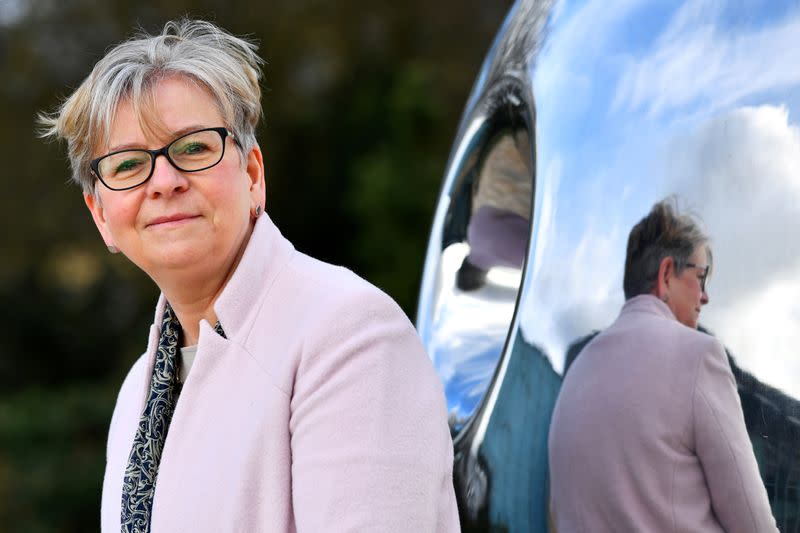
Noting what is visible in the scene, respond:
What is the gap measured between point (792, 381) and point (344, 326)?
566 mm

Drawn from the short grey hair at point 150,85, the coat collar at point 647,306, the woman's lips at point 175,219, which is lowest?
the coat collar at point 647,306

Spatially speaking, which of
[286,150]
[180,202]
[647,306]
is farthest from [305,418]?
[286,150]

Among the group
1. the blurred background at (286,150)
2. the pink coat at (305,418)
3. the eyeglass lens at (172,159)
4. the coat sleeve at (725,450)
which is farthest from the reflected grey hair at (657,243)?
the blurred background at (286,150)

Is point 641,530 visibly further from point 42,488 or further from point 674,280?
point 42,488

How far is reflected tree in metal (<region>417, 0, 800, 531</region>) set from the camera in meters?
1.50

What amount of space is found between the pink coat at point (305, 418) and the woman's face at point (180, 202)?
5 cm

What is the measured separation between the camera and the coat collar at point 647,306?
5.22 feet

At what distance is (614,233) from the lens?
5.47 ft

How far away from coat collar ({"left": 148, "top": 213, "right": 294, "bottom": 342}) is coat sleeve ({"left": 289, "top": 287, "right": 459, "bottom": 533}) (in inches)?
6.5

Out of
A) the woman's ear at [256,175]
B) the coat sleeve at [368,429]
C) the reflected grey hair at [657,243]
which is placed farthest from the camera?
the woman's ear at [256,175]

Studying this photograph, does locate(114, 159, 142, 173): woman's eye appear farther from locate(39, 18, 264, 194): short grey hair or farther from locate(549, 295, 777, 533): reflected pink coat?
locate(549, 295, 777, 533): reflected pink coat

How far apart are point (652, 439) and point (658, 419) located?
0.03 metres

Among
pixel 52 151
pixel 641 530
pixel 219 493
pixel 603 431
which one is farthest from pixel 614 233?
pixel 52 151

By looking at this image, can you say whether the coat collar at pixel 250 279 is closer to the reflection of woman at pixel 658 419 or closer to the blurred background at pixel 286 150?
the reflection of woman at pixel 658 419
